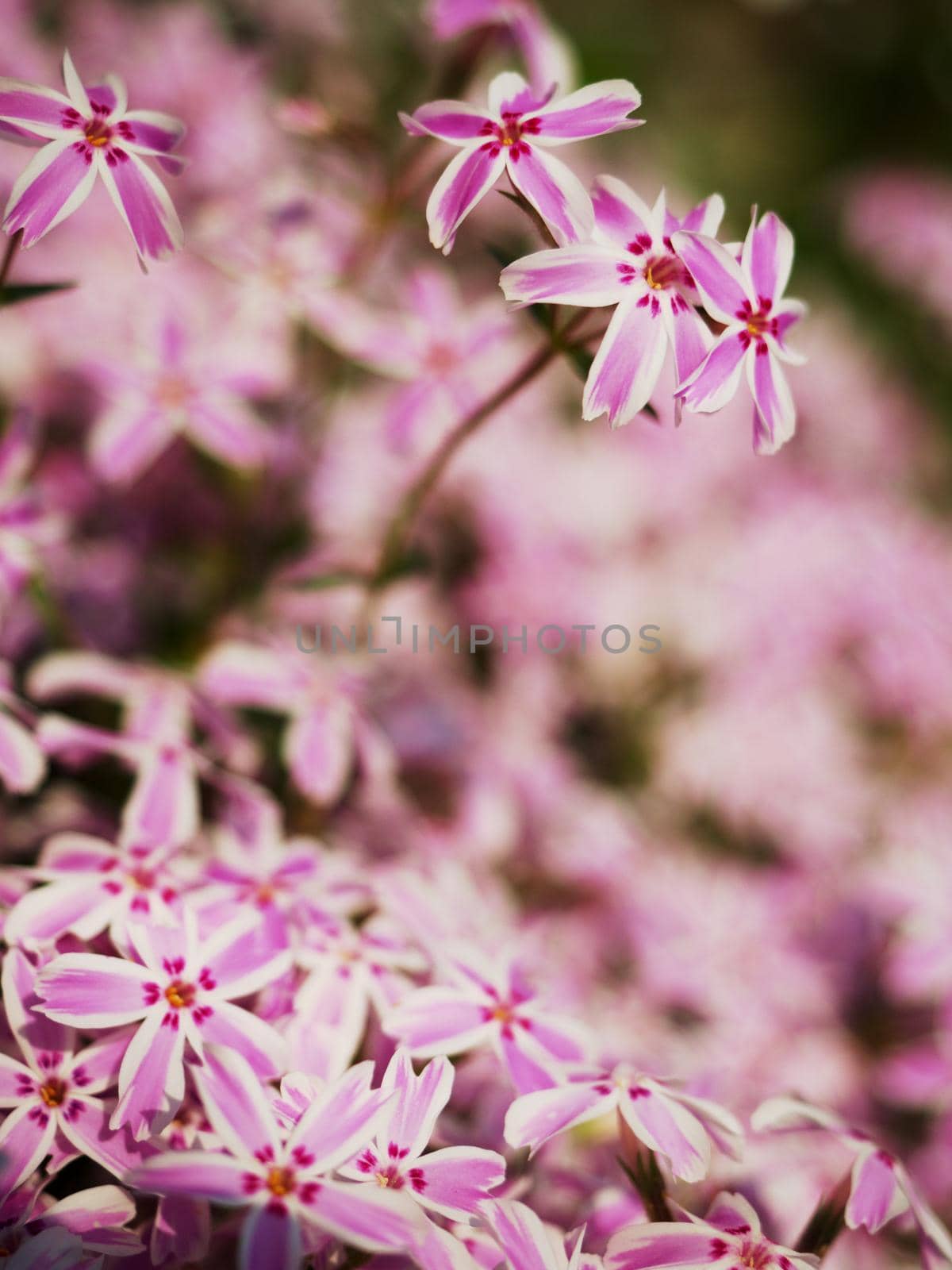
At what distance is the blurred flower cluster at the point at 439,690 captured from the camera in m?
0.55

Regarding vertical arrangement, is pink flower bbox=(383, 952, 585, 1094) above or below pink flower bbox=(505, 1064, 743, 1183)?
above

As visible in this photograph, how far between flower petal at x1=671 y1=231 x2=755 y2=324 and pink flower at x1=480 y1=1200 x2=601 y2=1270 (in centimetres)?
45

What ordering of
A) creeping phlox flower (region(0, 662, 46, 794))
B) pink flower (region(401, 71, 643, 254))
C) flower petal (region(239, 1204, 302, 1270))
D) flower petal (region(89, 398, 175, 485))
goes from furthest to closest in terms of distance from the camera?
flower petal (region(89, 398, 175, 485)) → creeping phlox flower (region(0, 662, 46, 794)) → pink flower (region(401, 71, 643, 254)) → flower petal (region(239, 1204, 302, 1270))

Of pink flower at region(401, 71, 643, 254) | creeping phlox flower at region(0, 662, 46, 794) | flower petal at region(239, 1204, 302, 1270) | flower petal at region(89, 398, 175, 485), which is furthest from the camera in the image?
flower petal at region(89, 398, 175, 485)

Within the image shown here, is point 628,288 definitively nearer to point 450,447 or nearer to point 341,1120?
point 450,447

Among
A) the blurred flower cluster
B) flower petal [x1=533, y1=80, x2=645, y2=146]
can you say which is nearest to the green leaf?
the blurred flower cluster

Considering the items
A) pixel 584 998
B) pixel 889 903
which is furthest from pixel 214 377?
pixel 889 903

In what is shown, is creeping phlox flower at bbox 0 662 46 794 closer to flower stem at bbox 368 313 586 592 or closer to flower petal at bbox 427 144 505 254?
flower stem at bbox 368 313 586 592

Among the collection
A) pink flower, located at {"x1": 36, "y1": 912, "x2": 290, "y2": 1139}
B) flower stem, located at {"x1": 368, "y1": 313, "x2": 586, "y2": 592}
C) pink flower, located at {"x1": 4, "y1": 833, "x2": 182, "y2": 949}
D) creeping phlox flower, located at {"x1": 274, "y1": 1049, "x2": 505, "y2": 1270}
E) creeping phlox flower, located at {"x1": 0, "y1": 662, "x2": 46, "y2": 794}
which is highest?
flower stem, located at {"x1": 368, "y1": 313, "x2": 586, "y2": 592}

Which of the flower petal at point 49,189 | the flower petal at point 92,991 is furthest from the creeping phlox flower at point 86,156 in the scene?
the flower petal at point 92,991

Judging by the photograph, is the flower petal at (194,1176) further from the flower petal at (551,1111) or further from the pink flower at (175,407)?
the pink flower at (175,407)

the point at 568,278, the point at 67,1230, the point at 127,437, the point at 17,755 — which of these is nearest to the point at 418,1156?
the point at 67,1230

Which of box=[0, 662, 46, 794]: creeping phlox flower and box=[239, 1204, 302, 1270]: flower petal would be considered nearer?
box=[239, 1204, 302, 1270]: flower petal

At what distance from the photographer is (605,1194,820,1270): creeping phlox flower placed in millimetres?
531
